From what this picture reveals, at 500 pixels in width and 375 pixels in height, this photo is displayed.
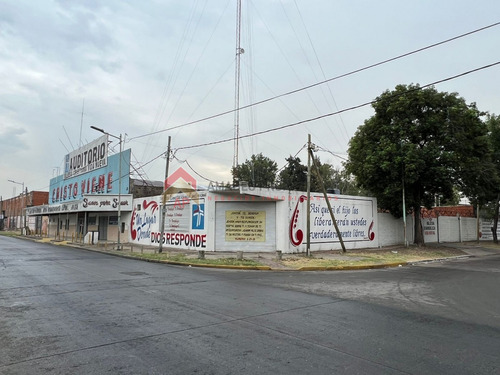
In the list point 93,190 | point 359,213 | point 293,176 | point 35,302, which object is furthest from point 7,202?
point 35,302

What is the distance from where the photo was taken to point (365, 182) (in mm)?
26188

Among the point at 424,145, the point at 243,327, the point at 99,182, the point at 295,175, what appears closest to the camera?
the point at 243,327

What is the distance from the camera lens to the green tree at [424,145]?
22.9 m

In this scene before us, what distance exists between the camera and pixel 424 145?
24.1m

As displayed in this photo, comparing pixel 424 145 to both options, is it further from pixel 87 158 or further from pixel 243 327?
pixel 87 158

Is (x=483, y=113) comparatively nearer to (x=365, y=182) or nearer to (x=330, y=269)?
(x=365, y=182)

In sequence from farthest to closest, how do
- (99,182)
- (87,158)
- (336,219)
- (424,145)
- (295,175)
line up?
1. (295,175)
2. (87,158)
3. (99,182)
4. (336,219)
5. (424,145)

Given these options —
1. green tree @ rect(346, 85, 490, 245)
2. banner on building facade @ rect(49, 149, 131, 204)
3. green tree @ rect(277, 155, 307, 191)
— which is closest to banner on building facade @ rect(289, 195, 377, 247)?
green tree @ rect(346, 85, 490, 245)

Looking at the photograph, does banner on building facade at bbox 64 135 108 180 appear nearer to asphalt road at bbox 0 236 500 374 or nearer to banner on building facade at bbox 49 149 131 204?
banner on building facade at bbox 49 149 131 204

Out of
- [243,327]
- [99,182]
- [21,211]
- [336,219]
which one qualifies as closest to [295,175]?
[99,182]

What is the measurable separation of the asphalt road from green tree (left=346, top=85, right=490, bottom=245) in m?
13.4

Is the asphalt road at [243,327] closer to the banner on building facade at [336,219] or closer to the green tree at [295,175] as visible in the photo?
the banner on building facade at [336,219]

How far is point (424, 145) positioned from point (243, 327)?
22.0m

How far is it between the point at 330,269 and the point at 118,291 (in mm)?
9534
